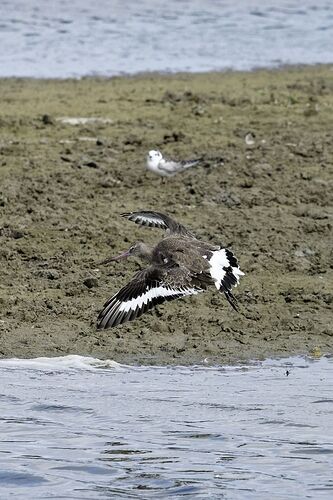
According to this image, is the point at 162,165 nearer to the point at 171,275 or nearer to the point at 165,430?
the point at 171,275

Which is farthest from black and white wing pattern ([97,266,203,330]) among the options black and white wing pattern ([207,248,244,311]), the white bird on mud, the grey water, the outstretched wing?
the grey water

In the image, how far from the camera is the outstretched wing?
10.0 m

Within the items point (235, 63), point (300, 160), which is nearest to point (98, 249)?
point (300, 160)

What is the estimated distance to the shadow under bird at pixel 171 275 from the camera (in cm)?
914

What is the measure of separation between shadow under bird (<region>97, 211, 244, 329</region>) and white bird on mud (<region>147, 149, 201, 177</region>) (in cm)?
208

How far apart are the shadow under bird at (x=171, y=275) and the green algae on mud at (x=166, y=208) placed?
1.24 ft

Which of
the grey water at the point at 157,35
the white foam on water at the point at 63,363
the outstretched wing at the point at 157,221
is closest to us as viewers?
the white foam on water at the point at 63,363

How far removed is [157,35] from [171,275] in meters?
12.0

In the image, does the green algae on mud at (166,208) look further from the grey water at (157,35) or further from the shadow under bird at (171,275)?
the grey water at (157,35)

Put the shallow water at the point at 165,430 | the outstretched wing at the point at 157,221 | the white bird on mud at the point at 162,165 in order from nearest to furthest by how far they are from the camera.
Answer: the shallow water at the point at 165,430 < the outstretched wing at the point at 157,221 < the white bird on mud at the point at 162,165

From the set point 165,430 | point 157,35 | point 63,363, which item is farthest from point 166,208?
point 157,35

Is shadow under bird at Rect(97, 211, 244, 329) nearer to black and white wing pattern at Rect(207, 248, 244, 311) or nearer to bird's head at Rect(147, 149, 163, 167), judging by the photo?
black and white wing pattern at Rect(207, 248, 244, 311)

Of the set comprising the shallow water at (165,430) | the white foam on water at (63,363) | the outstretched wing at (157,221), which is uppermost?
the outstretched wing at (157,221)

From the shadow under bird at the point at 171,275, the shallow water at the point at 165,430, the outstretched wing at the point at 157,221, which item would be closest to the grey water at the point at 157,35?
the outstretched wing at the point at 157,221
